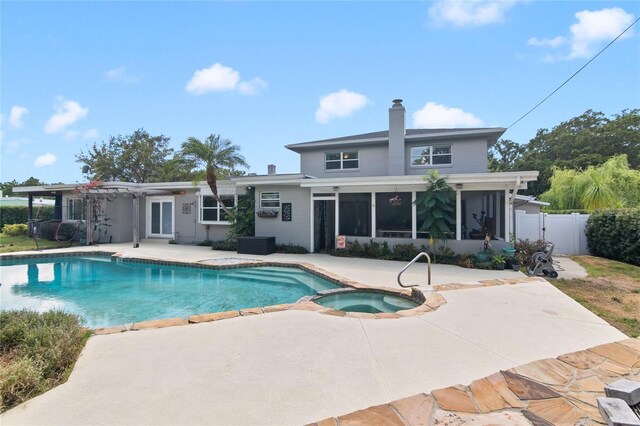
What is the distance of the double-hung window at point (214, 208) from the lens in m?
16.2

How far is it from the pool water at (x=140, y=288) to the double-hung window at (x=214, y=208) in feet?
15.2

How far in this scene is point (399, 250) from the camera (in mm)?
11719

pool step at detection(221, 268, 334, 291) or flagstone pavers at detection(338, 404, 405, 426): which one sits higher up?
flagstone pavers at detection(338, 404, 405, 426)

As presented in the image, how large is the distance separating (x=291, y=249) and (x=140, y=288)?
6114mm

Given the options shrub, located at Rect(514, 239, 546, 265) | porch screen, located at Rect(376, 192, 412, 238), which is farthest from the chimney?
shrub, located at Rect(514, 239, 546, 265)

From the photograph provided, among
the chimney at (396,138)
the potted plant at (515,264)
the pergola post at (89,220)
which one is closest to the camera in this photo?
the potted plant at (515,264)

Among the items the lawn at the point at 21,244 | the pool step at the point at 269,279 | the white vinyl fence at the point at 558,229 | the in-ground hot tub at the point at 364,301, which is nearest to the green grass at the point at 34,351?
the in-ground hot tub at the point at 364,301

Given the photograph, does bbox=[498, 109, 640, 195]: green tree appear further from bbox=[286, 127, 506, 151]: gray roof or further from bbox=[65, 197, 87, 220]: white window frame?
bbox=[65, 197, 87, 220]: white window frame

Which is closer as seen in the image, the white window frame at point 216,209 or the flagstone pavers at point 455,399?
the flagstone pavers at point 455,399

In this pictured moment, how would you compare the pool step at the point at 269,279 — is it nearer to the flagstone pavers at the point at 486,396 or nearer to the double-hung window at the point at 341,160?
the flagstone pavers at the point at 486,396

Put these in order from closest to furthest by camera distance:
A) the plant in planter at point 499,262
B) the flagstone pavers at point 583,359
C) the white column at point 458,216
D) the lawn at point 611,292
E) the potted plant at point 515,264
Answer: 1. the flagstone pavers at point 583,359
2. the lawn at point 611,292
3. the potted plant at point 515,264
4. the plant in planter at point 499,262
5. the white column at point 458,216

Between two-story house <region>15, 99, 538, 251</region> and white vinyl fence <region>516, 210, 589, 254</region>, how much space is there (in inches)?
64.1

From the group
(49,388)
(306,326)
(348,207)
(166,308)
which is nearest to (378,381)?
(306,326)

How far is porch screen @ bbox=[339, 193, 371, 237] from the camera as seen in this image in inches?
529
